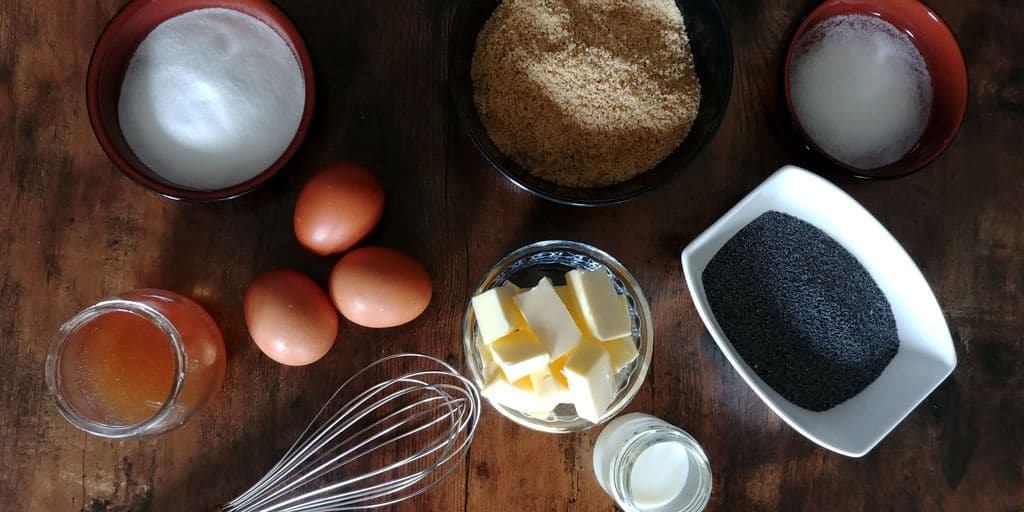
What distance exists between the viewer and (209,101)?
900mm

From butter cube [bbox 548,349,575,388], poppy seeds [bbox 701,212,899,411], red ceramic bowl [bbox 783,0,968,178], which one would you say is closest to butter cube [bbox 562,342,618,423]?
butter cube [bbox 548,349,575,388]

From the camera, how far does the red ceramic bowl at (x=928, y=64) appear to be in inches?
36.6

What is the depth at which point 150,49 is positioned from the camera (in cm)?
92

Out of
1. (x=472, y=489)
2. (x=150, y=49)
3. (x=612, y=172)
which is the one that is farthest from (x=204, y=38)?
(x=472, y=489)

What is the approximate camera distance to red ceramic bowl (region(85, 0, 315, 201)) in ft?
2.89

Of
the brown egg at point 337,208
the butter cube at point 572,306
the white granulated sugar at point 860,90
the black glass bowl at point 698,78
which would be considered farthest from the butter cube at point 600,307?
the white granulated sugar at point 860,90

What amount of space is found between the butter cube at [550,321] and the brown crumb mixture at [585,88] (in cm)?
18

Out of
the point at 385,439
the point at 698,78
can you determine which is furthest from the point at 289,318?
the point at 698,78

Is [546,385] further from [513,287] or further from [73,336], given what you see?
[73,336]

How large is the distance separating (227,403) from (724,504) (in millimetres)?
672

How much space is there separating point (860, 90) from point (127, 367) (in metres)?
0.99

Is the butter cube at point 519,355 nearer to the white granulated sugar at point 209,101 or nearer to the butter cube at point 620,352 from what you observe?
the butter cube at point 620,352

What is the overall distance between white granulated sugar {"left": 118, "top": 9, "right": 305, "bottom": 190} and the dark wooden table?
0.20 feet

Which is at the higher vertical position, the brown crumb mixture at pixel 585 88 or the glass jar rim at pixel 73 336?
the brown crumb mixture at pixel 585 88
